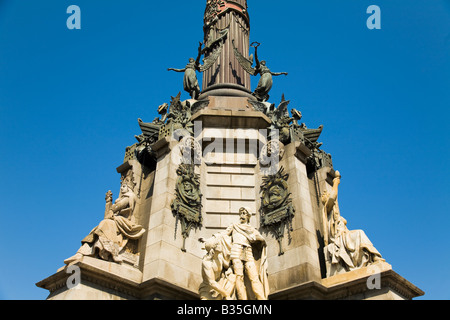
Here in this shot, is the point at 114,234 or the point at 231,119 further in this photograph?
the point at 231,119

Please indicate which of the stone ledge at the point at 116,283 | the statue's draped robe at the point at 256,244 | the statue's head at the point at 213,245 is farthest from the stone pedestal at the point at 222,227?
Answer: the statue's head at the point at 213,245

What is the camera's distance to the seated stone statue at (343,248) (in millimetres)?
13359

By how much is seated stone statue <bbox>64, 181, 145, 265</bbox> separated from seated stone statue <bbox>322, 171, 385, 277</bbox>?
6.25 m

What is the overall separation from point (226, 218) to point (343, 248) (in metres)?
4.16

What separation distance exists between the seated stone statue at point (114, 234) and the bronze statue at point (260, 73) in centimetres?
778

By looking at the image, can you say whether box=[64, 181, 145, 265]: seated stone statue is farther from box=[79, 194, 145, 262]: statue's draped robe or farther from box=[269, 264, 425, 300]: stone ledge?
box=[269, 264, 425, 300]: stone ledge

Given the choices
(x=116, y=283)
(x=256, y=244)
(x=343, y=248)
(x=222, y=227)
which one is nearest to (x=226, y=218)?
(x=222, y=227)

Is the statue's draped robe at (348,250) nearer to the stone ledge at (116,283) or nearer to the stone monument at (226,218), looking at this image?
the stone monument at (226,218)

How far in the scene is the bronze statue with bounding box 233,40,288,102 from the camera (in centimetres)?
1977

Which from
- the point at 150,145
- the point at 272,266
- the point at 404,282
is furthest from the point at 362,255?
the point at 150,145

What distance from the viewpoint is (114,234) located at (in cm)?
1362

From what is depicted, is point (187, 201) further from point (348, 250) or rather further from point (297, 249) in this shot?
point (348, 250)
